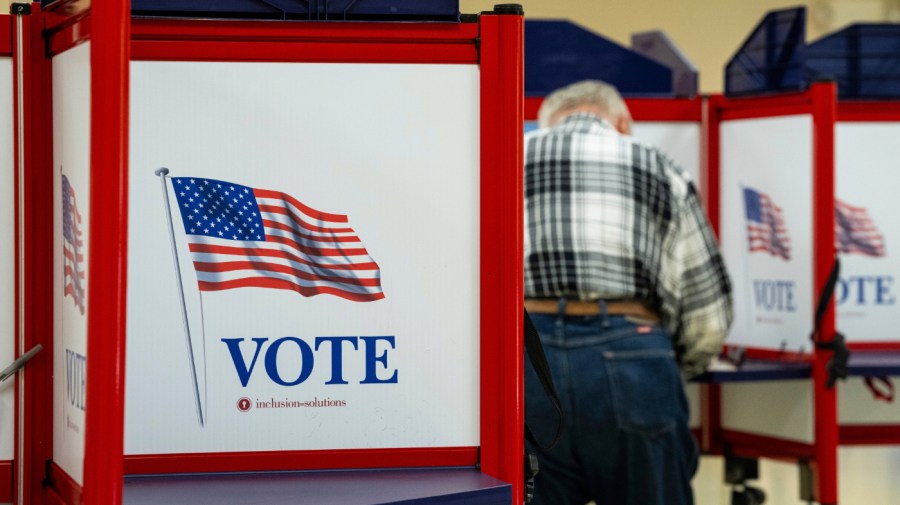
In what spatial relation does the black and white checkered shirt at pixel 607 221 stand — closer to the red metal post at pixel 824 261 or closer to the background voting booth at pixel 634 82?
the red metal post at pixel 824 261

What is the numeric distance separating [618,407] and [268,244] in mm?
1288

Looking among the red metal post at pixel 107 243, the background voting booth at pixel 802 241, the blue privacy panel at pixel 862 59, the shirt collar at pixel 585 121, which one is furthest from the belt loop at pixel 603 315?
the red metal post at pixel 107 243

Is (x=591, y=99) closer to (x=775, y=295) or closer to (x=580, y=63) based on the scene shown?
(x=580, y=63)

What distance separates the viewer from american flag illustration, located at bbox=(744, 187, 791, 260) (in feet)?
11.2

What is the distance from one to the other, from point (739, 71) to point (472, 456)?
87.1 inches

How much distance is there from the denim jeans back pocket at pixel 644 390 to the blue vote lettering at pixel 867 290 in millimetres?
1102

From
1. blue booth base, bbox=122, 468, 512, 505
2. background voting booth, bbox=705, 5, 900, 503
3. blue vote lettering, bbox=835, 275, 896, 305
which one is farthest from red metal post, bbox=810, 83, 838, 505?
blue booth base, bbox=122, 468, 512, 505

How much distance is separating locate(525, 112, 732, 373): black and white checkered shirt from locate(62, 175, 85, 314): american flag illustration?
4.64 feet

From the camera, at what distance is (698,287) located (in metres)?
2.96

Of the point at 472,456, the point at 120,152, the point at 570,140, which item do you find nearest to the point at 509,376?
the point at 472,456

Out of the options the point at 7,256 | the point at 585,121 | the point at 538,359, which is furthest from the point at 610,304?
the point at 7,256

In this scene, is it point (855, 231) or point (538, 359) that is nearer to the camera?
point (538, 359)

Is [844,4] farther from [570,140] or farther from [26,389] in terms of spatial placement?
[26,389]

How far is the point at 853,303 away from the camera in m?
3.65
